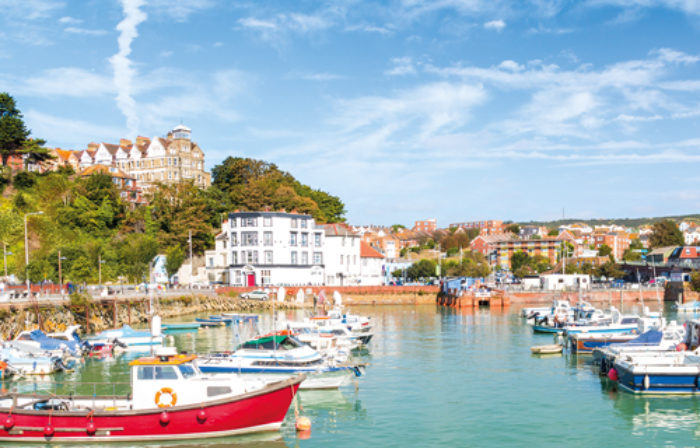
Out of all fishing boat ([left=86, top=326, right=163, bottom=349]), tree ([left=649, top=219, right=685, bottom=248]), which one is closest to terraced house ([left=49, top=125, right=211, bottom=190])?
fishing boat ([left=86, top=326, right=163, bottom=349])

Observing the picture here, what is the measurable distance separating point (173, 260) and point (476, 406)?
66.7m

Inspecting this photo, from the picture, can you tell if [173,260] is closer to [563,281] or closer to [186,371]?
[563,281]

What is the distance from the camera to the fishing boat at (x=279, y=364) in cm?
3114

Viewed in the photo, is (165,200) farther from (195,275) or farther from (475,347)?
(475,347)

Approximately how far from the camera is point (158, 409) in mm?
21953

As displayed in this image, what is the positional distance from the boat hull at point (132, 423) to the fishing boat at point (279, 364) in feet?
25.9

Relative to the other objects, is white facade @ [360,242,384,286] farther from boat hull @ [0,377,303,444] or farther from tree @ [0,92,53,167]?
boat hull @ [0,377,303,444]

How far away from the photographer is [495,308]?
8488 cm

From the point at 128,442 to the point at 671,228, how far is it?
156379 millimetres

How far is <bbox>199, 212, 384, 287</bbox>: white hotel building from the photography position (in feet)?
300

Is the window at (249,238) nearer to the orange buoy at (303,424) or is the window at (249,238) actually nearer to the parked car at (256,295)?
the parked car at (256,295)

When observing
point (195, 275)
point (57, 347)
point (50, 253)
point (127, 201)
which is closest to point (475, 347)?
point (57, 347)

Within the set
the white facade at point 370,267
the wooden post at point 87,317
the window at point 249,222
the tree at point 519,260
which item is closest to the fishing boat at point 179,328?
the wooden post at point 87,317

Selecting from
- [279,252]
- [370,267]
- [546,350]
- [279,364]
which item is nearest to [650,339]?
[546,350]
